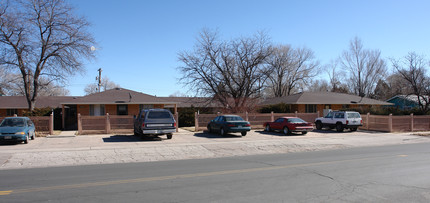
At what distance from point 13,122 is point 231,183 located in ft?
49.2

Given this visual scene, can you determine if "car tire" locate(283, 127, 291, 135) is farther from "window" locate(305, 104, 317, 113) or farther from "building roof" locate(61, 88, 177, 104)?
"window" locate(305, 104, 317, 113)

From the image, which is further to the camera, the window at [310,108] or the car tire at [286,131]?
the window at [310,108]

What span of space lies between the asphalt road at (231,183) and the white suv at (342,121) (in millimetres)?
13941

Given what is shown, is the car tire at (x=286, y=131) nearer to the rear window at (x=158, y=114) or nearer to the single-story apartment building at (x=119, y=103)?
the rear window at (x=158, y=114)

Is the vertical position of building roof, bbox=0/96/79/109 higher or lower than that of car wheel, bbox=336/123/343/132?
higher

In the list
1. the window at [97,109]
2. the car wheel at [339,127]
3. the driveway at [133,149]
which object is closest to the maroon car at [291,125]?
the driveway at [133,149]

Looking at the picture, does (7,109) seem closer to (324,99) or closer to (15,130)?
(15,130)

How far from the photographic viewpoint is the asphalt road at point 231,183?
247 inches

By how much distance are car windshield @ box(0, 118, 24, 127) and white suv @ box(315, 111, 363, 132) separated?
2168 cm

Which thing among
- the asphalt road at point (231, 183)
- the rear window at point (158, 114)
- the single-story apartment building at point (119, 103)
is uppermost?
the single-story apartment building at point (119, 103)

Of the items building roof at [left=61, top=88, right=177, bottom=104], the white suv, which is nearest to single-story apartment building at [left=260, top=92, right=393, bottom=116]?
the white suv

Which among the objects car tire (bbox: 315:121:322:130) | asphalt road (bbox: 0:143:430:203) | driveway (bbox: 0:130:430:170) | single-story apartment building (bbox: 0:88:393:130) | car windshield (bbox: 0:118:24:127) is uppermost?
single-story apartment building (bbox: 0:88:393:130)

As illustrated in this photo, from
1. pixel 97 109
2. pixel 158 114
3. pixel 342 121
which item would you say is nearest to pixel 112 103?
pixel 97 109

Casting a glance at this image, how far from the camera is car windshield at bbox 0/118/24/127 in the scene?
16.7 m
